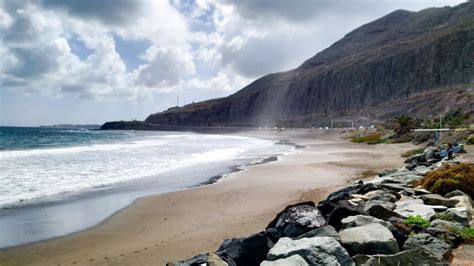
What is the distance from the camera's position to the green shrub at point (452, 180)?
8.72m

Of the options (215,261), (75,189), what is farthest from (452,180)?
(75,189)

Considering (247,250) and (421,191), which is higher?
(421,191)

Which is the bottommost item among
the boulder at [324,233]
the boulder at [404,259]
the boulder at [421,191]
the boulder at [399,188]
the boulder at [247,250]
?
the boulder at [247,250]

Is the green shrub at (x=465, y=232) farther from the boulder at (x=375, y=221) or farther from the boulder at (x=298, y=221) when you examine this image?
the boulder at (x=298, y=221)

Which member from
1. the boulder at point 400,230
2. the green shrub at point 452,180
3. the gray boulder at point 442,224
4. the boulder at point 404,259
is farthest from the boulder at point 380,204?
the boulder at point 404,259

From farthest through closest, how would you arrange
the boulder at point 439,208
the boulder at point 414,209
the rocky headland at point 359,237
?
the boulder at point 439,208 → the boulder at point 414,209 → the rocky headland at point 359,237

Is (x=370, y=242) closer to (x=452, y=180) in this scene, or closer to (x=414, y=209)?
(x=414, y=209)

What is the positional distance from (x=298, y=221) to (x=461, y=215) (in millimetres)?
2861

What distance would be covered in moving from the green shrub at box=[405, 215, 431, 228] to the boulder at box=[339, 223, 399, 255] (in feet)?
3.86

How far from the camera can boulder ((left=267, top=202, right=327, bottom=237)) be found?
6102 millimetres

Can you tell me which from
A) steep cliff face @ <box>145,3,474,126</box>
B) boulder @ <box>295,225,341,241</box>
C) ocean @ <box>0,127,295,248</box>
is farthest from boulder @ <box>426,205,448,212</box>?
steep cliff face @ <box>145,3,474,126</box>

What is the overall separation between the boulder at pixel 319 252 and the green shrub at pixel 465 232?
2.26 metres

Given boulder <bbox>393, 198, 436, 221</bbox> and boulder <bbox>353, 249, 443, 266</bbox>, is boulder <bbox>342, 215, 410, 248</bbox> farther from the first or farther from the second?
boulder <bbox>393, 198, 436, 221</bbox>

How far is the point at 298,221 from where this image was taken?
6.22m
